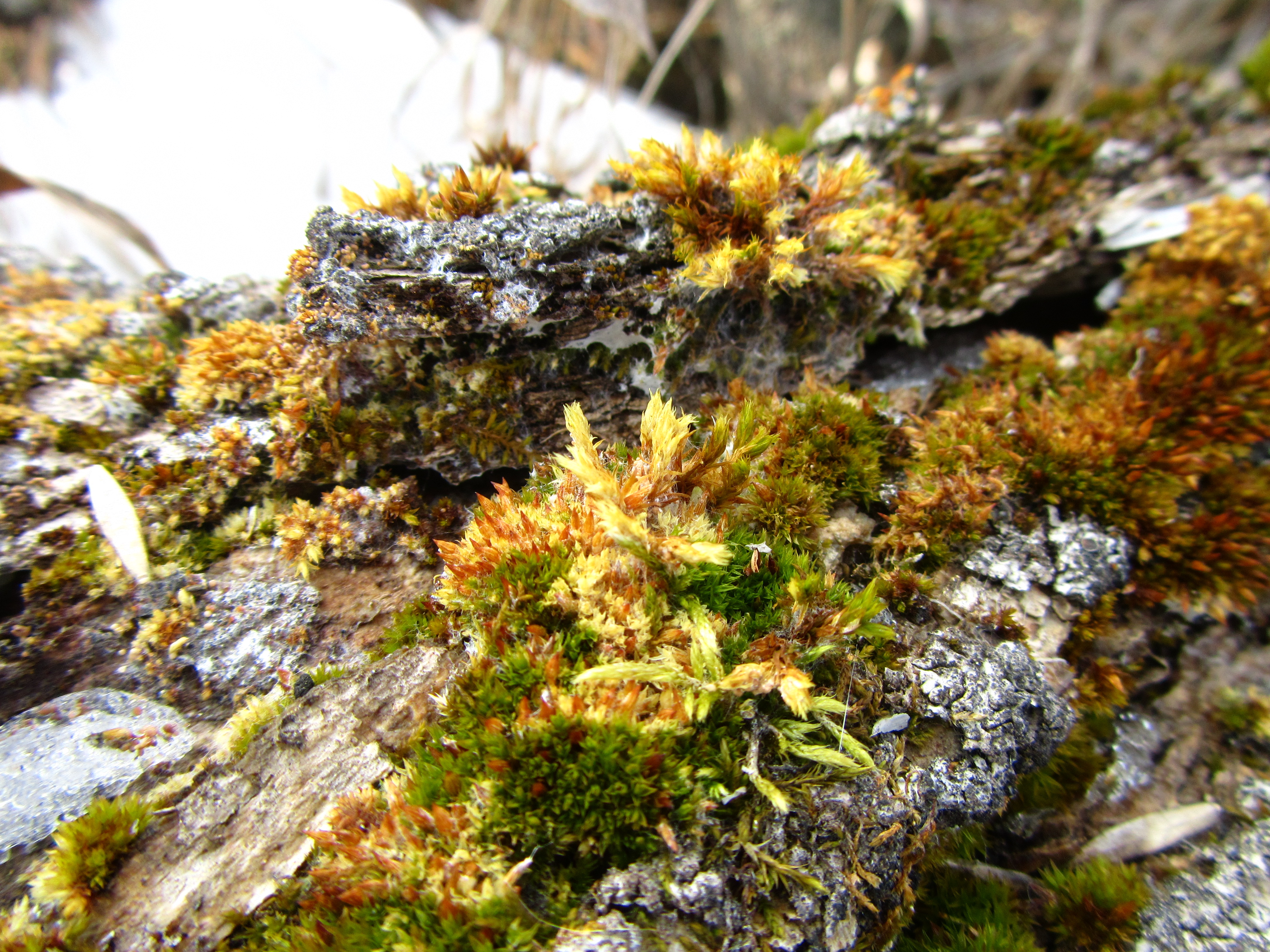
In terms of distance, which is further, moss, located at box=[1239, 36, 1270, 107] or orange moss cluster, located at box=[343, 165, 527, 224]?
moss, located at box=[1239, 36, 1270, 107]

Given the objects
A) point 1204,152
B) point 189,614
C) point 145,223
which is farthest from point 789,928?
point 145,223

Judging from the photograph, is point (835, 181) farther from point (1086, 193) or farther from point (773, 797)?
point (773, 797)

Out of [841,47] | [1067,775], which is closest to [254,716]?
[1067,775]

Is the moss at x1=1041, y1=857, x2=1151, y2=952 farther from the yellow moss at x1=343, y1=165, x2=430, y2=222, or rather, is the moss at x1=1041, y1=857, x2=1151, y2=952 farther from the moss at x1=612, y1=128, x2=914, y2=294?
the yellow moss at x1=343, y1=165, x2=430, y2=222

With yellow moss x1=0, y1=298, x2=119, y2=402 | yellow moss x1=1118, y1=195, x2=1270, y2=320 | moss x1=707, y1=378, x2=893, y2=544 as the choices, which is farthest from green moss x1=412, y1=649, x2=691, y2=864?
yellow moss x1=1118, y1=195, x2=1270, y2=320

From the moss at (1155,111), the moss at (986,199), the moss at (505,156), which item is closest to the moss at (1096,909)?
the moss at (986,199)

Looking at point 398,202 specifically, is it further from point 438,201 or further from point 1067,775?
point 1067,775
